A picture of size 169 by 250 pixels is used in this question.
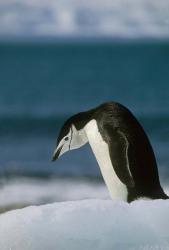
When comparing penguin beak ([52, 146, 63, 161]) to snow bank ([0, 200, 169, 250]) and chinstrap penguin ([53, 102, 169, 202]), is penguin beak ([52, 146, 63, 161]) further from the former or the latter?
snow bank ([0, 200, 169, 250])

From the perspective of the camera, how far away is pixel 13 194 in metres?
2.32

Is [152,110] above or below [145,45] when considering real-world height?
below

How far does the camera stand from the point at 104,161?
237 cm

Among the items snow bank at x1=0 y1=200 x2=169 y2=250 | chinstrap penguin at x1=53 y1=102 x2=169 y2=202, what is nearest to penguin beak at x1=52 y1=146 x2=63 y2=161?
chinstrap penguin at x1=53 y1=102 x2=169 y2=202

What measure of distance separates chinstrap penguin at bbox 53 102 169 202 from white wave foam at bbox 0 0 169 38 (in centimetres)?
21

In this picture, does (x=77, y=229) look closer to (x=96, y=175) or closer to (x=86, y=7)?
(x=96, y=175)

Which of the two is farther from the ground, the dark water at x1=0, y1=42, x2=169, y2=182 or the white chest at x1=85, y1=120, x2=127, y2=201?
the dark water at x1=0, y1=42, x2=169, y2=182

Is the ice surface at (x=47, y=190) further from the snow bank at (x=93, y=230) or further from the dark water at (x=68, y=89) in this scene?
the snow bank at (x=93, y=230)

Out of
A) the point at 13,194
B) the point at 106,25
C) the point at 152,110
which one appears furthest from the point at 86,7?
the point at 13,194

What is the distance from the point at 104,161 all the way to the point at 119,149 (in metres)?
0.06

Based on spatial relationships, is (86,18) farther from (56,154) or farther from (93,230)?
(93,230)

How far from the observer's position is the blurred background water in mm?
2283

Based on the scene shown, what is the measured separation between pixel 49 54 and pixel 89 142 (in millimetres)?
276

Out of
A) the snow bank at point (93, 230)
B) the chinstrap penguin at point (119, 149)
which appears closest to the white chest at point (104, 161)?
the chinstrap penguin at point (119, 149)
